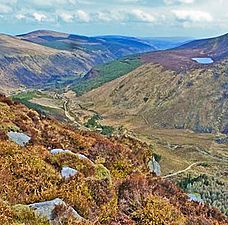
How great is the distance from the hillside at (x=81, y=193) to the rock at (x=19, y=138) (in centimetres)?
22

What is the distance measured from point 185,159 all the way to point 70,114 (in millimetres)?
69329

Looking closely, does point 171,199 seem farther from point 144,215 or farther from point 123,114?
point 123,114

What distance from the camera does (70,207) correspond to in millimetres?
14398

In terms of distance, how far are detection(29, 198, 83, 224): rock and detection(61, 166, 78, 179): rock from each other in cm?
342

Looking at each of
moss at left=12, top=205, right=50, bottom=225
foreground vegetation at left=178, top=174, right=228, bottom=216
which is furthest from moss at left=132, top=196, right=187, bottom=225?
foreground vegetation at left=178, top=174, right=228, bottom=216

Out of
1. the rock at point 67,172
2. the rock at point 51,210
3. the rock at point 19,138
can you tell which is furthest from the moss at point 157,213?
the rock at point 19,138

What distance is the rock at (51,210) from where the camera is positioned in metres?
13.8

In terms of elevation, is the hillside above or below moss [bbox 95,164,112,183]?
above

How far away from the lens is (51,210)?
46.2ft

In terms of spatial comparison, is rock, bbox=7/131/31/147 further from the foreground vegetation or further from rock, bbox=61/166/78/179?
the foreground vegetation

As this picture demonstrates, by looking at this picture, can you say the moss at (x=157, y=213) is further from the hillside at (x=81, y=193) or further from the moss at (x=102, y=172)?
the moss at (x=102, y=172)

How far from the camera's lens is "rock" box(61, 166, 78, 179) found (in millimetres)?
18216

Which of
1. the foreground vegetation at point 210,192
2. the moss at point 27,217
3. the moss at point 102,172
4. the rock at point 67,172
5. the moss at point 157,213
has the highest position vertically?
the moss at point 27,217

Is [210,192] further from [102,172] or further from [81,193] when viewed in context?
[81,193]
